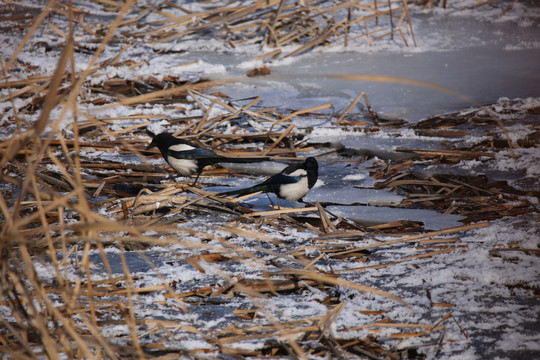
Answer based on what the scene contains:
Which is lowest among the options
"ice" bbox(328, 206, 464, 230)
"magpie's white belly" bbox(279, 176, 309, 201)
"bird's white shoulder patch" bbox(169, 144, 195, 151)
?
"ice" bbox(328, 206, 464, 230)

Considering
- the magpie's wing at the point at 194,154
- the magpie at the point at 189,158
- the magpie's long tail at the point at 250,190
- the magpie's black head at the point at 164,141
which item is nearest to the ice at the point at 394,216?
the magpie's long tail at the point at 250,190

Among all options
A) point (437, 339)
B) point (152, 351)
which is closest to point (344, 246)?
point (437, 339)

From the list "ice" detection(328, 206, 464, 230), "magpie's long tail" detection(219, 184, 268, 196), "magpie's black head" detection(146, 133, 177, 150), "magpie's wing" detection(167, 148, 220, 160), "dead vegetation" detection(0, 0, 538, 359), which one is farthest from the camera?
"magpie's black head" detection(146, 133, 177, 150)

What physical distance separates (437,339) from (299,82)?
3535mm

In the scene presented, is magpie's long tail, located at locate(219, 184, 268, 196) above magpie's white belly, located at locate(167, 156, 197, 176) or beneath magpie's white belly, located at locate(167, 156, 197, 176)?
beneath

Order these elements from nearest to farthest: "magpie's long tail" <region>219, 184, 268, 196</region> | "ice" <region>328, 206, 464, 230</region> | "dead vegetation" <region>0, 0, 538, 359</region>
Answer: "dead vegetation" <region>0, 0, 538, 359</region>, "ice" <region>328, 206, 464, 230</region>, "magpie's long tail" <region>219, 184, 268, 196</region>

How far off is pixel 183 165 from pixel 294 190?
28.8 inches

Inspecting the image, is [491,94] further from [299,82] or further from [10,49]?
[10,49]

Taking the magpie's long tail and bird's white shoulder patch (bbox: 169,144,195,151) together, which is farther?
bird's white shoulder patch (bbox: 169,144,195,151)

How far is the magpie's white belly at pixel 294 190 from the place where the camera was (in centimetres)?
284

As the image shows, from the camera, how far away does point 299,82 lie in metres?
4.82

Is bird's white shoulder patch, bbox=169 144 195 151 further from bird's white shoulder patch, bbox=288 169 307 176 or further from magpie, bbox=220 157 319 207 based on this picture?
bird's white shoulder patch, bbox=288 169 307 176

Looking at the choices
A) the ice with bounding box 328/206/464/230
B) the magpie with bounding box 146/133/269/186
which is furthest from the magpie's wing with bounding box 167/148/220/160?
the ice with bounding box 328/206/464/230

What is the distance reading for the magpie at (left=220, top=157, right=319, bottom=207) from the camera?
2826mm
